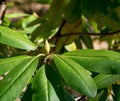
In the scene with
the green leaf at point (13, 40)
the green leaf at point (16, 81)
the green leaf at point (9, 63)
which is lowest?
the green leaf at point (16, 81)

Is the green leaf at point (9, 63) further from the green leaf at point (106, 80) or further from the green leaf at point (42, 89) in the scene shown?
the green leaf at point (106, 80)

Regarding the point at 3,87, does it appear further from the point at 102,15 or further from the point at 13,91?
the point at 102,15

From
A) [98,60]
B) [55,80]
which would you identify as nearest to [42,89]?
[55,80]

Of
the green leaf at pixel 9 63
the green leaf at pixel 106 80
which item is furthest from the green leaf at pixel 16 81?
the green leaf at pixel 106 80

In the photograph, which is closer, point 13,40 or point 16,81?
point 16,81

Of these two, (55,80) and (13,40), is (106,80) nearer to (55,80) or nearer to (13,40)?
(55,80)

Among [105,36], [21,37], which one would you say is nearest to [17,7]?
[105,36]

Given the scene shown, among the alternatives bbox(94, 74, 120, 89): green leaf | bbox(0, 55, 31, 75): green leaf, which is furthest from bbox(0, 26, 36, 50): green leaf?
bbox(94, 74, 120, 89): green leaf
